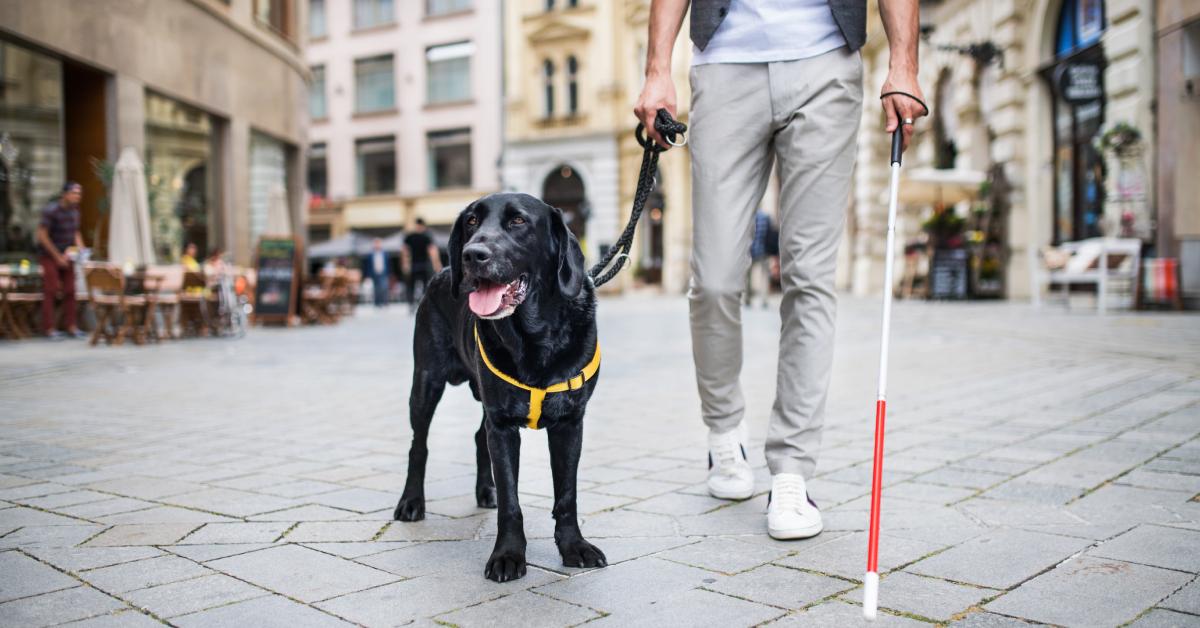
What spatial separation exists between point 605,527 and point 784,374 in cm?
73

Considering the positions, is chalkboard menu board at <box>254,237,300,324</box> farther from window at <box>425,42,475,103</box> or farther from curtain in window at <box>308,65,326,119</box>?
curtain in window at <box>308,65,326,119</box>

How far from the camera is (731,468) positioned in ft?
10.4

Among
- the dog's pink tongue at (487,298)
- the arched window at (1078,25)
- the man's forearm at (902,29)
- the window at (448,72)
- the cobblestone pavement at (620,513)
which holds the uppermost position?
the window at (448,72)

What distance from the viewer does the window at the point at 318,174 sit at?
128 ft

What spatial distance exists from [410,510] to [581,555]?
0.74 meters

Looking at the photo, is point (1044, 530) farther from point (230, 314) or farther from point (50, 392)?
point (230, 314)

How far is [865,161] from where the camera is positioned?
22641mm

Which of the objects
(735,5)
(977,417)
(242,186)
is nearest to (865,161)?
(242,186)

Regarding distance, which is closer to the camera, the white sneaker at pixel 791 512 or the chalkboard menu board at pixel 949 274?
the white sneaker at pixel 791 512

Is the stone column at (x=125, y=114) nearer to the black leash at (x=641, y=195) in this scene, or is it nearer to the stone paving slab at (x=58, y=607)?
the black leash at (x=641, y=195)

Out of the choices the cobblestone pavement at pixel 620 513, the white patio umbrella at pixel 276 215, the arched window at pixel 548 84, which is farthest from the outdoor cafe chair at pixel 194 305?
the arched window at pixel 548 84

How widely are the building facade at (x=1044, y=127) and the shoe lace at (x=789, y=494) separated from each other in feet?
37.5

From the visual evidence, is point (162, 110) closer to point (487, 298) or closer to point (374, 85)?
point (487, 298)

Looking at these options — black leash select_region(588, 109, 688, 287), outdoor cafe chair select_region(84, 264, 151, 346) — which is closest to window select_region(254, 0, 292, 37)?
outdoor cafe chair select_region(84, 264, 151, 346)
